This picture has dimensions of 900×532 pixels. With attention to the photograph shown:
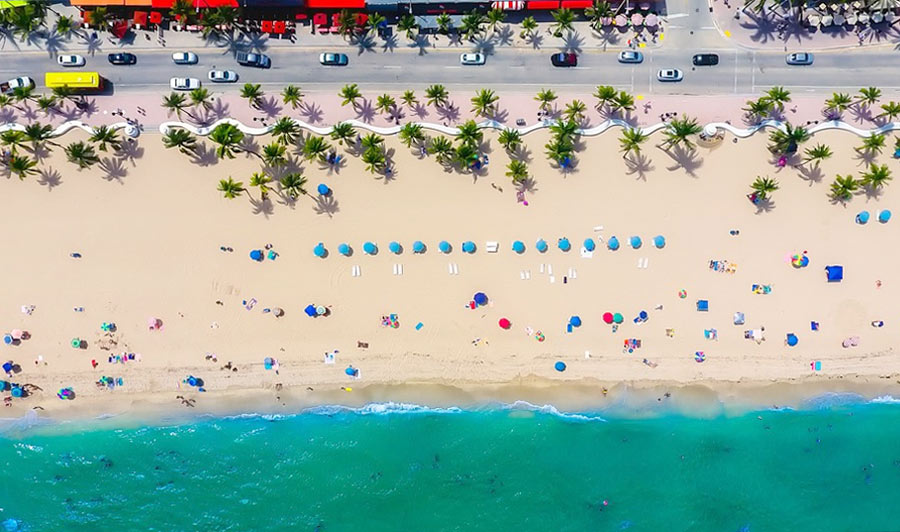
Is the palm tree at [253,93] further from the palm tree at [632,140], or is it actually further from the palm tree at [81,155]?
the palm tree at [632,140]

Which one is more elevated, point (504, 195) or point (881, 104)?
point (881, 104)

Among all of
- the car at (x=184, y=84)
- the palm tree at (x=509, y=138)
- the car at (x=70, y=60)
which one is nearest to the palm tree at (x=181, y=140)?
the car at (x=184, y=84)

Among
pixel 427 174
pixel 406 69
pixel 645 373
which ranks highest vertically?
pixel 406 69

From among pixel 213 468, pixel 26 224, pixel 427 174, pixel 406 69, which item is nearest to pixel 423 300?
Answer: pixel 427 174

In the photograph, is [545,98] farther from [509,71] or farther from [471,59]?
[471,59]

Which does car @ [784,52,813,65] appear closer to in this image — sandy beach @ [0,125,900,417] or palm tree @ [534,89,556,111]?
sandy beach @ [0,125,900,417]

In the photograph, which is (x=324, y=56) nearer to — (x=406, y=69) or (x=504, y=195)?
(x=406, y=69)

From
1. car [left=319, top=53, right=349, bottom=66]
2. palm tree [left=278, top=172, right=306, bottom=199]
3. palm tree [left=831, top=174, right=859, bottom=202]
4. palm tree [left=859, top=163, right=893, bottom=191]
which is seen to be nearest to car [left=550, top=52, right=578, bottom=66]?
car [left=319, top=53, right=349, bottom=66]
